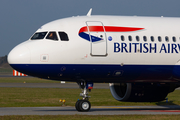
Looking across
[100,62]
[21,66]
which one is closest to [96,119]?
[100,62]

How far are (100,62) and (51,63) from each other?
9.50 ft

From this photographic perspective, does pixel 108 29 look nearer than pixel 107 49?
No

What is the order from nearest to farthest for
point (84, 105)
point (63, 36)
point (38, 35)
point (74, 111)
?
1. point (63, 36)
2. point (38, 35)
3. point (84, 105)
4. point (74, 111)

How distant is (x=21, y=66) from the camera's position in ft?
70.5

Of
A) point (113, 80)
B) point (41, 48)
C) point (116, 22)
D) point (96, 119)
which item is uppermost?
point (116, 22)

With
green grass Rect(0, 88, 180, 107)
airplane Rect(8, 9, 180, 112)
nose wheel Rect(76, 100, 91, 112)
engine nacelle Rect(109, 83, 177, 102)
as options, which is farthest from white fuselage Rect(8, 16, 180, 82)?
green grass Rect(0, 88, 180, 107)

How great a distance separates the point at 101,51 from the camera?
2230 centimetres

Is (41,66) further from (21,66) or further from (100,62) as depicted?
(100,62)

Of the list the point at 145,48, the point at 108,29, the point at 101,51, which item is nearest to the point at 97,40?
the point at 101,51

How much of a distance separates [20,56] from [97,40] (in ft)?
15.0

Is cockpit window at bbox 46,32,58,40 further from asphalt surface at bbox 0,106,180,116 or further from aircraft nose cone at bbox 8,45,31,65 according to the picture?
asphalt surface at bbox 0,106,180,116

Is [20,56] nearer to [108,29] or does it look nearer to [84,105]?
[84,105]

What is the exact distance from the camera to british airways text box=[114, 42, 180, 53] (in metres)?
22.7

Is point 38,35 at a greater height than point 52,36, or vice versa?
Answer: point 38,35
